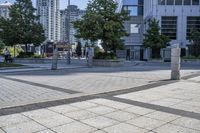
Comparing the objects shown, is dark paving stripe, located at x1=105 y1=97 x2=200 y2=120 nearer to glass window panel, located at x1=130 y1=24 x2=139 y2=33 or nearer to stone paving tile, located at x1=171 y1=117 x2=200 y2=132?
stone paving tile, located at x1=171 y1=117 x2=200 y2=132

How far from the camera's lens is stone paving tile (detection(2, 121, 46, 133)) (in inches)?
240

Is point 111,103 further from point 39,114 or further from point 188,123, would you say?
point 188,123

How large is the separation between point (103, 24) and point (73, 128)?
2381cm

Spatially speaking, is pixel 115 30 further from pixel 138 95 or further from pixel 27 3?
pixel 138 95

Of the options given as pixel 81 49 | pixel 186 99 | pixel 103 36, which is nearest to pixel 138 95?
pixel 186 99

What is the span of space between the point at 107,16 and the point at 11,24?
14176 mm

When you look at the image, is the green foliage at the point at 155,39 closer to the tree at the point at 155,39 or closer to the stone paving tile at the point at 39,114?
the tree at the point at 155,39

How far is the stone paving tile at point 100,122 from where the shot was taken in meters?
6.52

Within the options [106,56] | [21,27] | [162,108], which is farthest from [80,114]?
[21,27]

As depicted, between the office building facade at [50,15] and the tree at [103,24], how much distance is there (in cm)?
4086

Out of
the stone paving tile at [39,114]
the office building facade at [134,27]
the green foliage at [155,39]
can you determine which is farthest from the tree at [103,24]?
the office building facade at [134,27]

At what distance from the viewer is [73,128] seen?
628cm

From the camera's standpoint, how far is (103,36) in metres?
29.7

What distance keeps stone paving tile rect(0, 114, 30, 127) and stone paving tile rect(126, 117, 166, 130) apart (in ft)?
7.12
